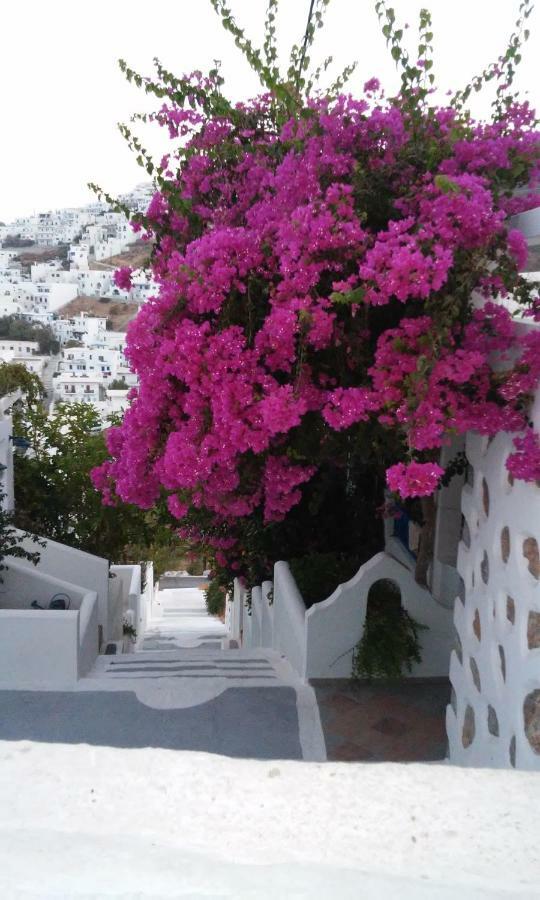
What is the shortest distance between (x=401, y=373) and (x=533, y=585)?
39.7 inches

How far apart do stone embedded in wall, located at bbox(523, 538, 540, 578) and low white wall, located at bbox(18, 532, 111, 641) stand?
7248mm

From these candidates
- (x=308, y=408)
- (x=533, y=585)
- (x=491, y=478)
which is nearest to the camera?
(x=533, y=585)

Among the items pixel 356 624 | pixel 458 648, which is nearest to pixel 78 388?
pixel 356 624

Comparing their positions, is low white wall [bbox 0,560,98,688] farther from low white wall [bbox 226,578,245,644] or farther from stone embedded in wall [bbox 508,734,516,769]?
low white wall [bbox 226,578,245,644]

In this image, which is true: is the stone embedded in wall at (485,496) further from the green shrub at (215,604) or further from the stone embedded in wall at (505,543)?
the green shrub at (215,604)

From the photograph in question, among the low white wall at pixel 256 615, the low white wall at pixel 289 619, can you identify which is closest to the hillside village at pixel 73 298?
the low white wall at pixel 256 615

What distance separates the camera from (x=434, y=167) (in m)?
3.46

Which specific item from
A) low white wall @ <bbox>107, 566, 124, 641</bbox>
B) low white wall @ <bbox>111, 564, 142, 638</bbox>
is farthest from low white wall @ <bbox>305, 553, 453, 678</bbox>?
low white wall @ <bbox>111, 564, 142, 638</bbox>

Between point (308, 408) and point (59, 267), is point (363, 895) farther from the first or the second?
point (59, 267)

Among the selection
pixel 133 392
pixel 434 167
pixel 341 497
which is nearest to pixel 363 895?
pixel 434 167

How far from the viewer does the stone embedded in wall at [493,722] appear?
3.38 metres

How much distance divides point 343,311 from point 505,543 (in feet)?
4.22

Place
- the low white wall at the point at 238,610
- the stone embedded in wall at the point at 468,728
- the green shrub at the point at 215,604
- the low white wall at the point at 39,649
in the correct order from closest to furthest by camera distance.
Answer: the stone embedded in wall at the point at 468,728
the low white wall at the point at 39,649
the low white wall at the point at 238,610
the green shrub at the point at 215,604

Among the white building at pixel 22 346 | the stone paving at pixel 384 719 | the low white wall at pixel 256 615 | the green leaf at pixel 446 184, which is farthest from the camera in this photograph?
the white building at pixel 22 346
